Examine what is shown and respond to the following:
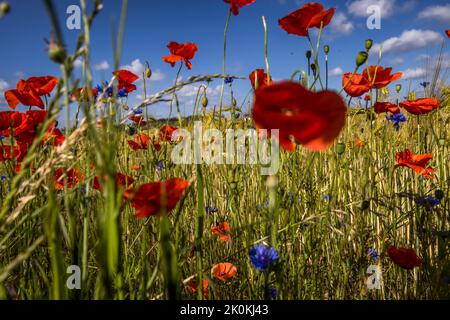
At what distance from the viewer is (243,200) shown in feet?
5.45

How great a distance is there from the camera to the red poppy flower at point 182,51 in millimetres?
1775

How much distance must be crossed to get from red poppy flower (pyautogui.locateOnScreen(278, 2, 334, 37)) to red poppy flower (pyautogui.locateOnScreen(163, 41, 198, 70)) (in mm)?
760

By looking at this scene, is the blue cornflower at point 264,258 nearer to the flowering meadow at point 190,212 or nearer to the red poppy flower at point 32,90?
the flowering meadow at point 190,212

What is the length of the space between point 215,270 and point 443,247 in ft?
2.52

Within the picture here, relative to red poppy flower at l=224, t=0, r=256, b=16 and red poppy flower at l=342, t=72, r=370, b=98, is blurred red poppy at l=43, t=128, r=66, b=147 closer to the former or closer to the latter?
red poppy flower at l=224, t=0, r=256, b=16

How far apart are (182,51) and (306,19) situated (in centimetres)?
86

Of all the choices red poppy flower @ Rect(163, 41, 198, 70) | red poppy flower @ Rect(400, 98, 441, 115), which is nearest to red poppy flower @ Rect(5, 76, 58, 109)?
red poppy flower @ Rect(163, 41, 198, 70)

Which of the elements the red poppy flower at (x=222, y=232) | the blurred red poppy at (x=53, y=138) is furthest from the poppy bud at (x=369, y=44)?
the blurred red poppy at (x=53, y=138)

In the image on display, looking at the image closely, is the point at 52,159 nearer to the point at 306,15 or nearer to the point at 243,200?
the point at 306,15

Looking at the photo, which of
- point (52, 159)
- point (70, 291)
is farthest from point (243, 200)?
point (52, 159)

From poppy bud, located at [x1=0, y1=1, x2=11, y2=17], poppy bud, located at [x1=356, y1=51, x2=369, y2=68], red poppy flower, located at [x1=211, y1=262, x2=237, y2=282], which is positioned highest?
poppy bud, located at [x1=356, y1=51, x2=369, y2=68]

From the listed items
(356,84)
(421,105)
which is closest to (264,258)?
(356,84)

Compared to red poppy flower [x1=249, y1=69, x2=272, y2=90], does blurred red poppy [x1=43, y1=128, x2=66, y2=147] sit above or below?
below

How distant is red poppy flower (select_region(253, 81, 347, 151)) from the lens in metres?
0.54
